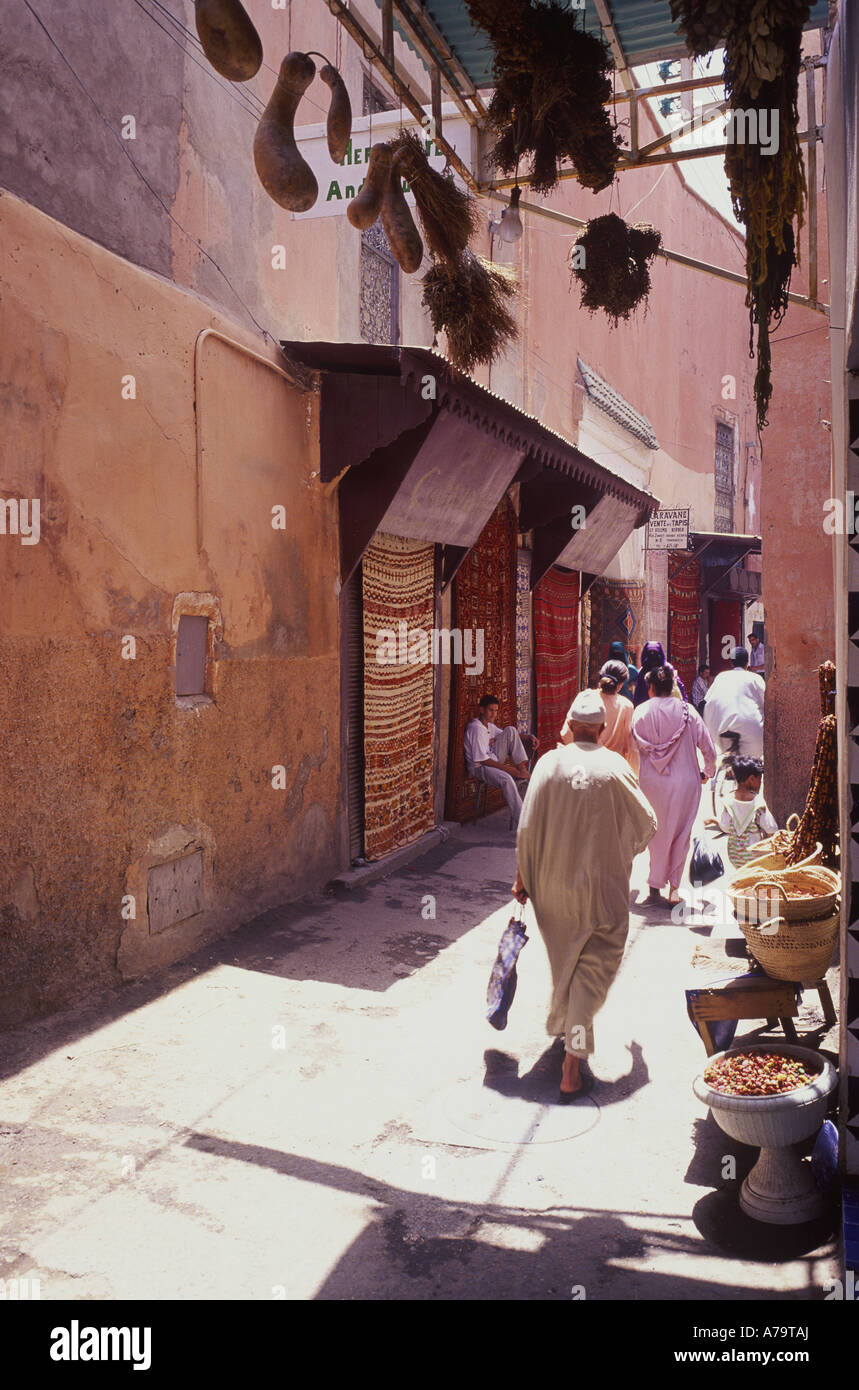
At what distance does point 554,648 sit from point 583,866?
9.02 m

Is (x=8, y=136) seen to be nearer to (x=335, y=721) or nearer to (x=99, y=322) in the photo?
(x=99, y=322)

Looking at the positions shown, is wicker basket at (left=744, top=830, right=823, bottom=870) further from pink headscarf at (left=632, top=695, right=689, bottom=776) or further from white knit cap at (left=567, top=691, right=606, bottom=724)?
pink headscarf at (left=632, top=695, right=689, bottom=776)

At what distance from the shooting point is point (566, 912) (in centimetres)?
451

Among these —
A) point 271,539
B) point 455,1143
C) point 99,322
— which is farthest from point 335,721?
point 455,1143

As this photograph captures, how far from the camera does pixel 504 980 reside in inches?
182

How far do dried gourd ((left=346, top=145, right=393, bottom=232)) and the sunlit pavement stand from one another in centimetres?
351

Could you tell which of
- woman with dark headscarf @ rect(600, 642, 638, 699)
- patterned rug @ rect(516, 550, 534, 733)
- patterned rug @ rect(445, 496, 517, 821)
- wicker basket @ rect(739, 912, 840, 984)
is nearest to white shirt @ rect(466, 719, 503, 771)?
patterned rug @ rect(445, 496, 517, 821)

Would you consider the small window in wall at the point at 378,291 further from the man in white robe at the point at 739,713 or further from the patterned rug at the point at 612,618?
the patterned rug at the point at 612,618

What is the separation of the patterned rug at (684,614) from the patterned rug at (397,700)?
11.3 m

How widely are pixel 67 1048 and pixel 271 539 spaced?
3.51 m

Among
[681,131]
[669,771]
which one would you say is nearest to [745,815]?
[669,771]

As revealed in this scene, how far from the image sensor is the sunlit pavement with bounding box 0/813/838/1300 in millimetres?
3084

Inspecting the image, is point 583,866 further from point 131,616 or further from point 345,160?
point 345,160

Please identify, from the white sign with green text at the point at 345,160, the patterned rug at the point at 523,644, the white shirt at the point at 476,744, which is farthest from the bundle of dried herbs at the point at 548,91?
the patterned rug at the point at 523,644
